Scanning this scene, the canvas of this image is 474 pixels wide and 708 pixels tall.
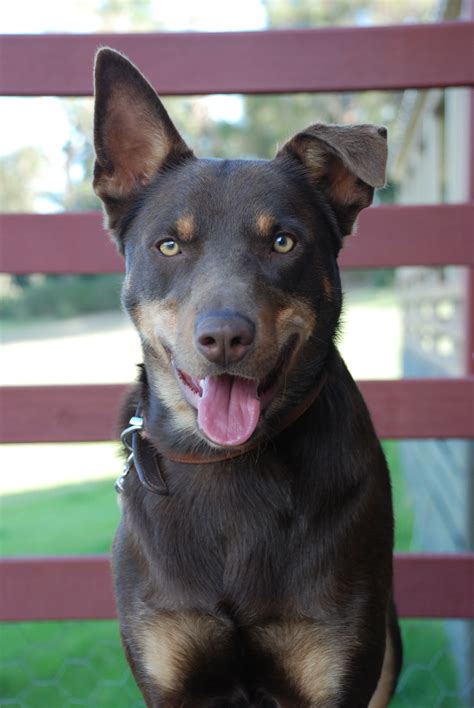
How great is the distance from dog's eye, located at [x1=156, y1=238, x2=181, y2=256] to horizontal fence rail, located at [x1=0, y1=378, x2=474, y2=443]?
2.93ft

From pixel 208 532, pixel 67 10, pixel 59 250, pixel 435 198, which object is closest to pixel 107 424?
pixel 59 250

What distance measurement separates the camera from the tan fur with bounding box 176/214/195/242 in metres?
2.44

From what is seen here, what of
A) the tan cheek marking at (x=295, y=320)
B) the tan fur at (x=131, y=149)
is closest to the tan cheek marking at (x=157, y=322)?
the tan cheek marking at (x=295, y=320)

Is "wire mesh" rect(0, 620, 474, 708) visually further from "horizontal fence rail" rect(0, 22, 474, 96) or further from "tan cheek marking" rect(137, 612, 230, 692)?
"horizontal fence rail" rect(0, 22, 474, 96)

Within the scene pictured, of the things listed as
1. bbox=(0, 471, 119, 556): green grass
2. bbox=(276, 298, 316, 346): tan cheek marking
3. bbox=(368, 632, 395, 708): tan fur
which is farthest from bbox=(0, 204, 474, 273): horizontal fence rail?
bbox=(0, 471, 119, 556): green grass

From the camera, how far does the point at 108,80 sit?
99.8 inches

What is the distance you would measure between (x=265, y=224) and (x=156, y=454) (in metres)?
0.75

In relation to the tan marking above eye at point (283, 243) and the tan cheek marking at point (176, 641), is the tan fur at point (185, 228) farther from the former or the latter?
the tan cheek marking at point (176, 641)

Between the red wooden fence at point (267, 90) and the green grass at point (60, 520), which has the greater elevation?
the red wooden fence at point (267, 90)

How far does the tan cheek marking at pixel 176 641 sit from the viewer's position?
93.4 inches

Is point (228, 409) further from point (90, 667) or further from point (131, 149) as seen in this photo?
point (90, 667)

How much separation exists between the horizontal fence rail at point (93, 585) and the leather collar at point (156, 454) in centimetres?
77

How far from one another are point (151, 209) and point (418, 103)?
8951 mm

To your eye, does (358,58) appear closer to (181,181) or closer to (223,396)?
(181,181)
